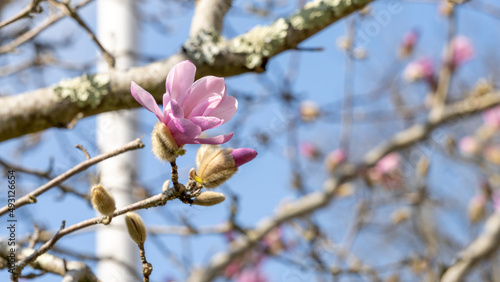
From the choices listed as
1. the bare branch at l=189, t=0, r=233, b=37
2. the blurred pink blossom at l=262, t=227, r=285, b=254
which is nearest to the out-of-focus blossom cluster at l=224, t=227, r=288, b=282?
the blurred pink blossom at l=262, t=227, r=285, b=254

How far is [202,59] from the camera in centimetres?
96

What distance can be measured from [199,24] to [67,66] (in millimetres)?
906

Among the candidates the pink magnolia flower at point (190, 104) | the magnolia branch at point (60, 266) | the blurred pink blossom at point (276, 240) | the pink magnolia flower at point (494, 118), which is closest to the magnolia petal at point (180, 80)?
the pink magnolia flower at point (190, 104)

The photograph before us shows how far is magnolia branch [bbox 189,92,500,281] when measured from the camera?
1940mm

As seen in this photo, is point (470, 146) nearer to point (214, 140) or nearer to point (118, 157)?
point (118, 157)

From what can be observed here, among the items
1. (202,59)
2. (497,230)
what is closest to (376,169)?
(497,230)

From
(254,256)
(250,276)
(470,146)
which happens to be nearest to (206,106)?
(254,256)

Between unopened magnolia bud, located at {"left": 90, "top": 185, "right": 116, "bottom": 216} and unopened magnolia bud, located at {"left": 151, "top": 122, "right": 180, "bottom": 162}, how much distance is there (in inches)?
3.6

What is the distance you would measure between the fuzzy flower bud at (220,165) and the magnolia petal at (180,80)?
0.27 ft

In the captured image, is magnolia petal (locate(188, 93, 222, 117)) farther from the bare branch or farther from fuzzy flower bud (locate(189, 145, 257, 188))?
the bare branch

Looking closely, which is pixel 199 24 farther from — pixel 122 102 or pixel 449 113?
pixel 449 113

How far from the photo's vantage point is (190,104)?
1.97 feet

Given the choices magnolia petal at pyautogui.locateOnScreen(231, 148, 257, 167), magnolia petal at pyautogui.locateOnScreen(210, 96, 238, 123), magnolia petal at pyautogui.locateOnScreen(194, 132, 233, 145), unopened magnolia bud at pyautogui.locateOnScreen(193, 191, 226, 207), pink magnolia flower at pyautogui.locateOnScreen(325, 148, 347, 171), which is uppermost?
pink magnolia flower at pyautogui.locateOnScreen(325, 148, 347, 171)

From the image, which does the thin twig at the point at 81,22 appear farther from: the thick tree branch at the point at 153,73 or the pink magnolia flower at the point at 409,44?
the pink magnolia flower at the point at 409,44
